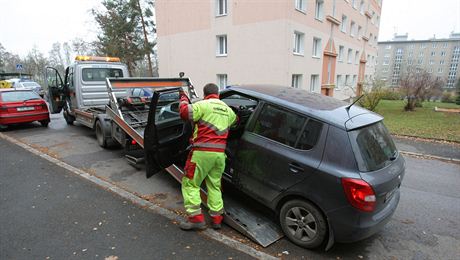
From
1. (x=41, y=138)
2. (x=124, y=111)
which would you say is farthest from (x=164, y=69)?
(x=124, y=111)

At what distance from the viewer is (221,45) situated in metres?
17.3

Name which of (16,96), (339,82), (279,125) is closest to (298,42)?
(339,82)

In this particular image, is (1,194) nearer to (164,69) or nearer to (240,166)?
(240,166)

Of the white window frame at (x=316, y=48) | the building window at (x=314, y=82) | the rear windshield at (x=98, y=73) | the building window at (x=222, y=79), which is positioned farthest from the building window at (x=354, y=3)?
the rear windshield at (x=98, y=73)

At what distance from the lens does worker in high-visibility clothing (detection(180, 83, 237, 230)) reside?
3.08m

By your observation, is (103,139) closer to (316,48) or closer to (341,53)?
(316,48)

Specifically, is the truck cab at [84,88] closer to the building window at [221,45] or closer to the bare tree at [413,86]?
the building window at [221,45]

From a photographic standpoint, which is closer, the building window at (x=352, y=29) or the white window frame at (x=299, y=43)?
the white window frame at (x=299, y=43)

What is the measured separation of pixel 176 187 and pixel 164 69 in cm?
1800

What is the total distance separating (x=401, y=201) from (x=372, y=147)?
2.24m

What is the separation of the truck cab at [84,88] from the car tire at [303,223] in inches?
261

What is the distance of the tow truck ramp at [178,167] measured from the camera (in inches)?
126

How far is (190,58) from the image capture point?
62.0ft

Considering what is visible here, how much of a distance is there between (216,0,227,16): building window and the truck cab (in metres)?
9.66
